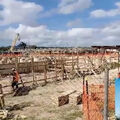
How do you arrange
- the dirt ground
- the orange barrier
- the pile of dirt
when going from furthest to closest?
the pile of dirt
the dirt ground
the orange barrier

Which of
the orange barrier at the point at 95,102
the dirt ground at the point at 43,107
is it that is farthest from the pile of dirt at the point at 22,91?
the orange barrier at the point at 95,102

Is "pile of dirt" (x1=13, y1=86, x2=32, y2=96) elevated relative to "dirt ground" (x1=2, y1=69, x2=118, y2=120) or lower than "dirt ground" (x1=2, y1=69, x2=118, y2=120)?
elevated

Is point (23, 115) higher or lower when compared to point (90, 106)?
lower

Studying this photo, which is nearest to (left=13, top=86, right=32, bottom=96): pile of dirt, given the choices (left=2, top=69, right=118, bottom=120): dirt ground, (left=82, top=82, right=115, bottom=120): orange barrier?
(left=2, top=69, right=118, bottom=120): dirt ground

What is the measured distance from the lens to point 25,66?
3256cm

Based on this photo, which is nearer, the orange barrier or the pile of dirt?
the orange barrier

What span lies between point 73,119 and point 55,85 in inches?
435

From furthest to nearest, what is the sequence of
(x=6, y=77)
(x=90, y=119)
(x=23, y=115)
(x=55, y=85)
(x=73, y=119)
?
1. (x=6, y=77)
2. (x=55, y=85)
3. (x=23, y=115)
4. (x=73, y=119)
5. (x=90, y=119)

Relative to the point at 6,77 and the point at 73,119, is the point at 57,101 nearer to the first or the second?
the point at 73,119

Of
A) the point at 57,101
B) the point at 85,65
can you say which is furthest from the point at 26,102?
the point at 85,65

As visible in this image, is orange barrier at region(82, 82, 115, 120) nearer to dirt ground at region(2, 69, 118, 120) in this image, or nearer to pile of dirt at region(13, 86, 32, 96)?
dirt ground at region(2, 69, 118, 120)

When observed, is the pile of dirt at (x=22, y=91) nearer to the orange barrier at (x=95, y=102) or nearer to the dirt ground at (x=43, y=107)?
the dirt ground at (x=43, y=107)

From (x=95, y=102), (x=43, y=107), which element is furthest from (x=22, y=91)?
(x=95, y=102)

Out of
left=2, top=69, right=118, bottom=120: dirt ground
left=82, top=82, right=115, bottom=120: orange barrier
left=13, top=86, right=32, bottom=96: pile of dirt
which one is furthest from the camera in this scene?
left=13, top=86, right=32, bottom=96: pile of dirt
